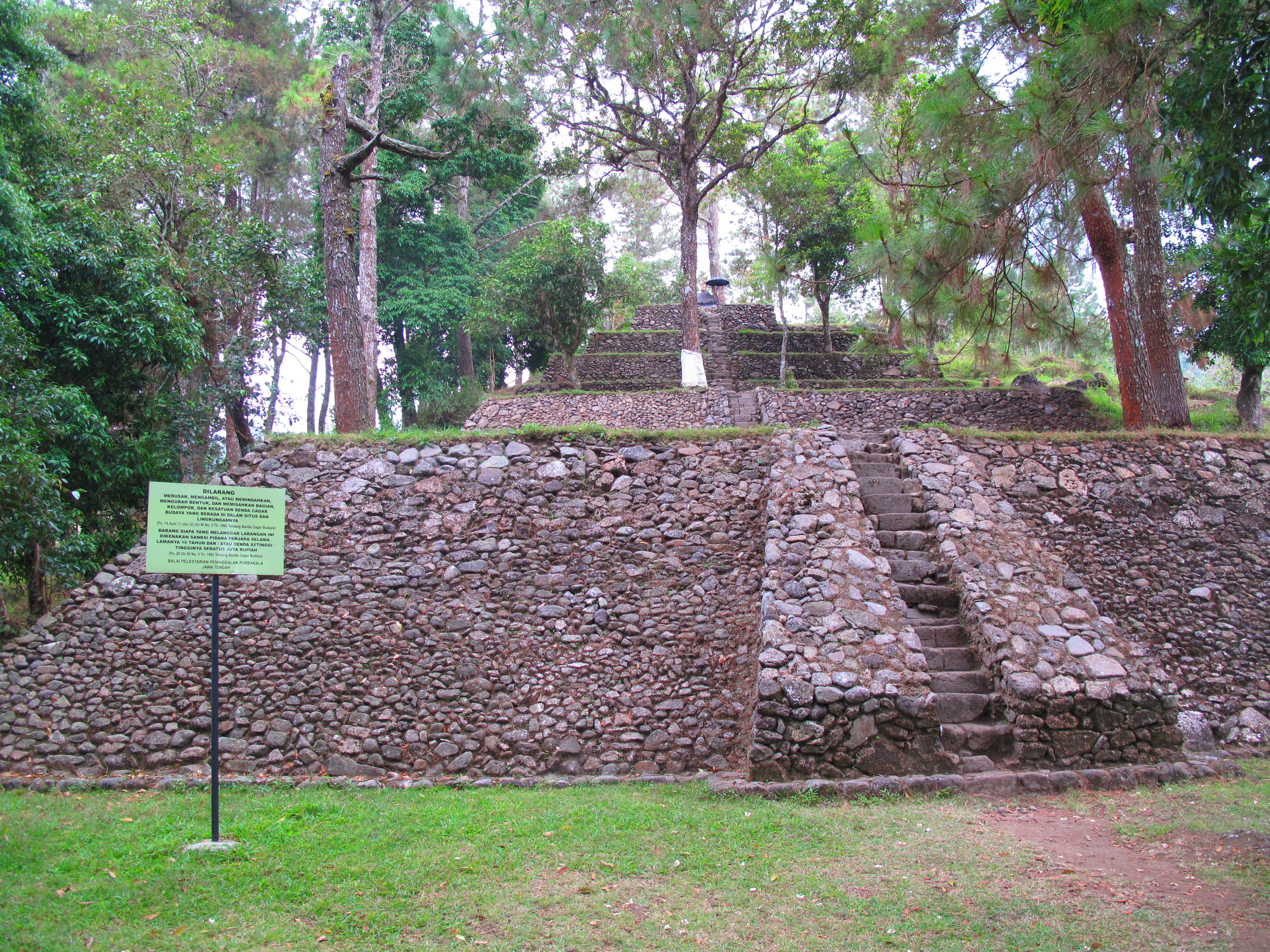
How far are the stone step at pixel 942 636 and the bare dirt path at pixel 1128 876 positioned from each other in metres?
1.55

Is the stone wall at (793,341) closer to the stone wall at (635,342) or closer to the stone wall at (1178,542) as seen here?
the stone wall at (635,342)

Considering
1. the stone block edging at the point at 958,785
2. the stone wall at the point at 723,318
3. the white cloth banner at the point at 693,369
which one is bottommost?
the stone block edging at the point at 958,785

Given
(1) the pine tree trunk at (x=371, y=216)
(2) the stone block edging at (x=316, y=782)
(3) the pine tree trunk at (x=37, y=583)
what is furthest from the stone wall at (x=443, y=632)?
(1) the pine tree trunk at (x=371, y=216)

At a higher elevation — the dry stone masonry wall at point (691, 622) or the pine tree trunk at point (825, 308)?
the pine tree trunk at point (825, 308)

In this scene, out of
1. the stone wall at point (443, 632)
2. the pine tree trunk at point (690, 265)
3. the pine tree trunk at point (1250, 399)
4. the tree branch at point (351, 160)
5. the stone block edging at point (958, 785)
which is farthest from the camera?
the pine tree trunk at point (690, 265)

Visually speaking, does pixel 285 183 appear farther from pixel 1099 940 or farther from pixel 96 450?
pixel 1099 940

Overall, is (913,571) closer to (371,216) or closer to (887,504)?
(887,504)

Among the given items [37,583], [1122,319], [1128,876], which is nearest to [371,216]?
[37,583]

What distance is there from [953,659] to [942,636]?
0.24 m

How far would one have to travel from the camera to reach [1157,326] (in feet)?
32.5

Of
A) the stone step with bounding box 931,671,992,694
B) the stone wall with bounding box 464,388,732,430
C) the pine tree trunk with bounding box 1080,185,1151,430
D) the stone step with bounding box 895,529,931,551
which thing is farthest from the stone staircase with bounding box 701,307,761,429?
the stone step with bounding box 931,671,992,694

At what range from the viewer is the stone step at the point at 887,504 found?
7375mm

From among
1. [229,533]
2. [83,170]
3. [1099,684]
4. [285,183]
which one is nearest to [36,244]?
[83,170]

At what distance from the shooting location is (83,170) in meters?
9.76
